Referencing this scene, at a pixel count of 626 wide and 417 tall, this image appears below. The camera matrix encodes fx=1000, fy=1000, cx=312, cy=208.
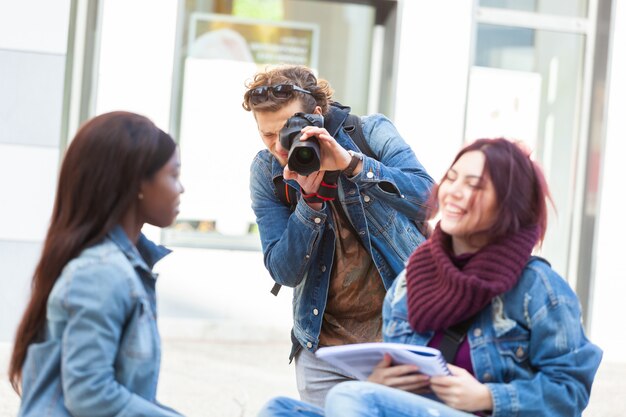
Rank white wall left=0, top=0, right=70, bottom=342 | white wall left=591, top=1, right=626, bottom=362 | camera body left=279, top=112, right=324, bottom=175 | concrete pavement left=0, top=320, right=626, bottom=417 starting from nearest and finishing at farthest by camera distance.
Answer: camera body left=279, top=112, right=324, bottom=175 < concrete pavement left=0, top=320, right=626, bottom=417 < white wall left=0, top=0, right=70, bottom=342 < white wall left=591, top=1, right=626, bottom=362

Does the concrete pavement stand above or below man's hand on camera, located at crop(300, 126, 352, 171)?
below

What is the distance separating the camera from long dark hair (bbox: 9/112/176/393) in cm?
240

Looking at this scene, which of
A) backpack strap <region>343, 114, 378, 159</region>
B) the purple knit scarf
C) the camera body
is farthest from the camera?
backpack strap <region>343, 114, 378, 159</region>

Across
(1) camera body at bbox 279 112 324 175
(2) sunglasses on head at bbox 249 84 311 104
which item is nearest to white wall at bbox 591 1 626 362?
(2) sunglasses on head at bbox 249 84 311 104

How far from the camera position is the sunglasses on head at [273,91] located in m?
3.16

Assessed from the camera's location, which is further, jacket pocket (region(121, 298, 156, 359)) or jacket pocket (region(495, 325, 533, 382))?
jacket pocket (region(495, 325, 533, 382))

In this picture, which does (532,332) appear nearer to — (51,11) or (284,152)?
(284,152)

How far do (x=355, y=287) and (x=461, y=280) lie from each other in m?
0.75

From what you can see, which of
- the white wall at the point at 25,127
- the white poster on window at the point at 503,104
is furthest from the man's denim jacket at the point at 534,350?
the white poster on window at the point at 503,104

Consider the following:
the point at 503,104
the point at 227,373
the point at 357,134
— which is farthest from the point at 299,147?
the point at 503,104

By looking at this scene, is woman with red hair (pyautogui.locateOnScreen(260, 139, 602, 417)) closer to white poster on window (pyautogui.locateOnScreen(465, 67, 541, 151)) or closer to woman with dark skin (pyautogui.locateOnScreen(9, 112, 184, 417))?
woman with dark skin (pyautogui.locateOnScreen(9, 112, 184, 417))

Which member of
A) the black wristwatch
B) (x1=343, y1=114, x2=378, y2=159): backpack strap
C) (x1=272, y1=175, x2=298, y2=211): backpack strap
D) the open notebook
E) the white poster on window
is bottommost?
the open notebook

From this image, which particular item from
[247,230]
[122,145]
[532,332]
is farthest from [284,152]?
[247,230]

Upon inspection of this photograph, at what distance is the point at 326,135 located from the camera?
2.93 metres
